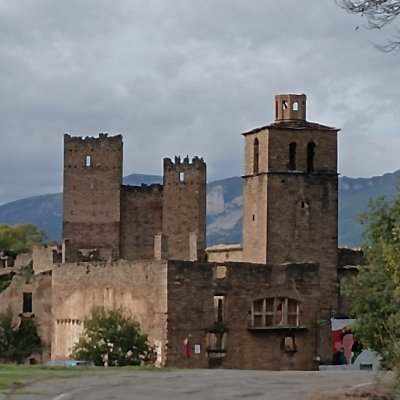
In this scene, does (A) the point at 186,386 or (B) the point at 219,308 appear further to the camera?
(B) the point at 219,308

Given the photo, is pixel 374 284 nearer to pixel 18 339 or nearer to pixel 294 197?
pixel 294 197

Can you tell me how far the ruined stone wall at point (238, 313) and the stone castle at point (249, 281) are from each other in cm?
3

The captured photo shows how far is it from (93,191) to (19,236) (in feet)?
97.3

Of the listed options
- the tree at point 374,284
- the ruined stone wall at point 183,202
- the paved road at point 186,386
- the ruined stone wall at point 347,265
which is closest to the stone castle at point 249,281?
the ruined stone wall at point 347,265

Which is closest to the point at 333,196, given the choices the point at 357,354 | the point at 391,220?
the point at 357,354

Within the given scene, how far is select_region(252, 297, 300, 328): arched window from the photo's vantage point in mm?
48344

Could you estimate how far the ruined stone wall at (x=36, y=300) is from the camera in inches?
2238

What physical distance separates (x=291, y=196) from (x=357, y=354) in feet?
24.0

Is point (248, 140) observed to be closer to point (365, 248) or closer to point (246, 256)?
point (246, 256)

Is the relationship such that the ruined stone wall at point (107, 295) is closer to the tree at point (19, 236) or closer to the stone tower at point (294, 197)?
the stone tower at point (294, 197)

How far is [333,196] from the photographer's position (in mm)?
54719

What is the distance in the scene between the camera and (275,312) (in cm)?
4891

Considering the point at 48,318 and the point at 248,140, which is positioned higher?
the point at 248,140

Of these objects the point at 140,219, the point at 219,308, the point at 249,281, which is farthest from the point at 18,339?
the point at 140,219
